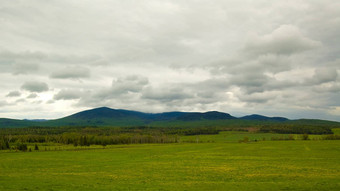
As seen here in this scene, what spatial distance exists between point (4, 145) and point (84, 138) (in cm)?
4804

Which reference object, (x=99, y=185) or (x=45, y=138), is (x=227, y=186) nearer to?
(x=99, y=185)

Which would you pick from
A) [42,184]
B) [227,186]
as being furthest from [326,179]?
[42,184]

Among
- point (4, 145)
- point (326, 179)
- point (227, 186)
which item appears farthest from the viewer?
point (4, 145)

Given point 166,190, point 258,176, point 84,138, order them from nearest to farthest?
point 166,190, point 258,176, point 84,138

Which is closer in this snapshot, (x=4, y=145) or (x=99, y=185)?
(x=99, y=185)

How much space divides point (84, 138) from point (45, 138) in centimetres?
4538

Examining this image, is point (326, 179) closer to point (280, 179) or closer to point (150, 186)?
point (280, 179)

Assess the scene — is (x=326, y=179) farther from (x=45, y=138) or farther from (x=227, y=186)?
(x=45, y=138)

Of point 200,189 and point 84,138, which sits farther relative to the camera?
point 84,138

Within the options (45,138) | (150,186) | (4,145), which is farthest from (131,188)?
(45,138)

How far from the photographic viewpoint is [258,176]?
133ft

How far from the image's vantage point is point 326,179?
119 ft

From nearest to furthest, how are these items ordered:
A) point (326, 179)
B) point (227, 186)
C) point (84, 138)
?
point (227, 186) < point (326, 179) < point (84, 138)

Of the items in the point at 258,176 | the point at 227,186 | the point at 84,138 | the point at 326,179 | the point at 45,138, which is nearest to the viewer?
the point at 227,186
